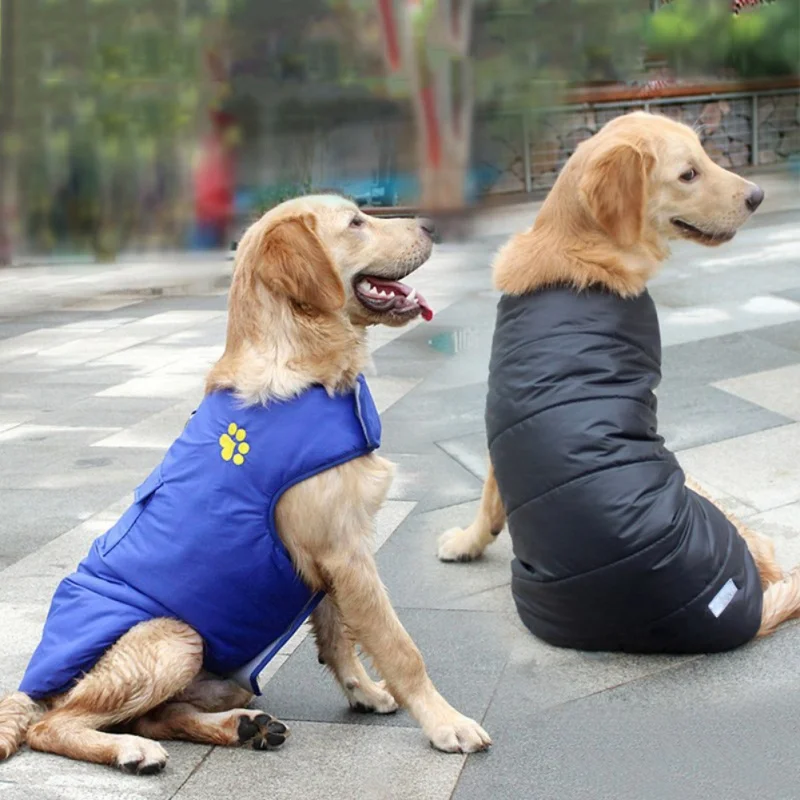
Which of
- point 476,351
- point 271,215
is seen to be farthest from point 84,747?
point 476,351

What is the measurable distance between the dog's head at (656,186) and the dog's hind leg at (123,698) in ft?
6.62

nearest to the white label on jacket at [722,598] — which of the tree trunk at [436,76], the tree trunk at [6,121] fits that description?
the tree trunk at [436,76]

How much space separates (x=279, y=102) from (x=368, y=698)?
1594 centimetres

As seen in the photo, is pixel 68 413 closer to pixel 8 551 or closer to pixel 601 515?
pixel 8 551

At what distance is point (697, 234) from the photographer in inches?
169

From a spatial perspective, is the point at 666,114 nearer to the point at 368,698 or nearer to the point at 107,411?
the point at 107,411

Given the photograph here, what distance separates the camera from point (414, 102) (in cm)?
1875

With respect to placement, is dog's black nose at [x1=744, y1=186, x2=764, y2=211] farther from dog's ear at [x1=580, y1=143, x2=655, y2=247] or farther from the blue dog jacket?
the blue dog jacket

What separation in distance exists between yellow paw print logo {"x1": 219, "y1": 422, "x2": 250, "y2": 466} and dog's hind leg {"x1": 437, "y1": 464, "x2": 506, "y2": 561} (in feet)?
4.88

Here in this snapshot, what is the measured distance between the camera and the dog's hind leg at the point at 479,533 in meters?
4.68

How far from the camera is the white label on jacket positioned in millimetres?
3771

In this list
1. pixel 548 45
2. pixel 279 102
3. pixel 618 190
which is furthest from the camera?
pixel 548 45

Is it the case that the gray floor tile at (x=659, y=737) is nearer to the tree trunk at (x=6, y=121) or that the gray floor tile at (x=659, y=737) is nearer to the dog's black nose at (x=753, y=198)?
the dog's black nose at (x=753, y=198)

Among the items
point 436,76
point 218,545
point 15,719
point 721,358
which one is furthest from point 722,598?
point 436,76
